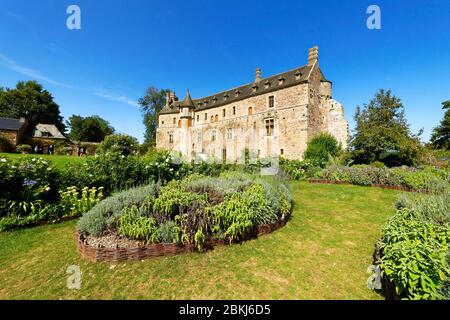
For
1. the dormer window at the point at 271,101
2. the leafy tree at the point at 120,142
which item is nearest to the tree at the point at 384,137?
the dormer window at the point at 271,101

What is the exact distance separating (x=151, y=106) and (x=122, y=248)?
1914 inches

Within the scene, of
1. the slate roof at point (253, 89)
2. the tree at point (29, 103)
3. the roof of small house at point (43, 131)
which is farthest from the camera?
the tree at point (29, 103)

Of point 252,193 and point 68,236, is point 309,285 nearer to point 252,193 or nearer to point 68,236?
point 252,193

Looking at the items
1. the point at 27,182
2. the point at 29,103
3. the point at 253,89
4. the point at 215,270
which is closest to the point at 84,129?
the point at 29,103

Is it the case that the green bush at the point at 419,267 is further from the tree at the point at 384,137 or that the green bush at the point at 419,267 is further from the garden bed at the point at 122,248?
the tree at the point at 384,137

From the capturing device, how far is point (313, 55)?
20.9 metres

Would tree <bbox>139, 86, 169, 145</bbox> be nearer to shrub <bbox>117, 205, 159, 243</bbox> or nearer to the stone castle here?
the stone castle

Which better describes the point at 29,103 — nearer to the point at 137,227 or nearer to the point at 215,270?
the point at 137,227

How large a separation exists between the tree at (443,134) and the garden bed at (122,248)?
39650mm

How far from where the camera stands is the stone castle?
20.2 meters

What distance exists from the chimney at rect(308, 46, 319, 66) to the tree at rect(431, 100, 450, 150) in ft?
76.2

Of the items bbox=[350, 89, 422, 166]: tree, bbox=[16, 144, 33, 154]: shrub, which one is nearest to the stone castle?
bbox=[350, 89, 422, 166]: tree

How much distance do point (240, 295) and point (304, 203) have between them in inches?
206

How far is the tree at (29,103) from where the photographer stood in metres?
39.5
